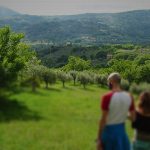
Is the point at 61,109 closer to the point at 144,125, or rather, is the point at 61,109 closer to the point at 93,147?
the point at 93,147

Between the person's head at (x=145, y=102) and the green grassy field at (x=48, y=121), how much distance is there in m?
4.79

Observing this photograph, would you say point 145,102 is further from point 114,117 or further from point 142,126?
point 114,117

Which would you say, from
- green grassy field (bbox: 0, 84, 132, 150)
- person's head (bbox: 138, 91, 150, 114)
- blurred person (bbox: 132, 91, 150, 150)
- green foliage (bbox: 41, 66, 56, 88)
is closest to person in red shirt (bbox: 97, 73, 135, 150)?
blurred person (bbox: 132, 91, 150, 150)

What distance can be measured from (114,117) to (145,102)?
0.99 m

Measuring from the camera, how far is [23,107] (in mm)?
18141

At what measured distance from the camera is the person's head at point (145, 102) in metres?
10.9

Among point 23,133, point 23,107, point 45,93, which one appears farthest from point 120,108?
point 45,93

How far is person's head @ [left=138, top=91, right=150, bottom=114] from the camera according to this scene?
10.9 meters

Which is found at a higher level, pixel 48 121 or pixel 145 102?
pixel 145 102

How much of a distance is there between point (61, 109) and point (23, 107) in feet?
5.99

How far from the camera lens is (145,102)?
11008 mm

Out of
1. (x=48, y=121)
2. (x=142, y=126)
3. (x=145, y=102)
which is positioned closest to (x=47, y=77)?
(x=48, y=121)

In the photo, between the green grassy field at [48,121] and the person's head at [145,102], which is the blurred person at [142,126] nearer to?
the person's head at [145,102]

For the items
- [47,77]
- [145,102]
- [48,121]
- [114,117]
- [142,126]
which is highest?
[145,102]
